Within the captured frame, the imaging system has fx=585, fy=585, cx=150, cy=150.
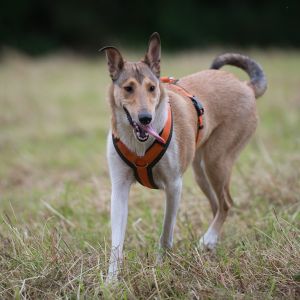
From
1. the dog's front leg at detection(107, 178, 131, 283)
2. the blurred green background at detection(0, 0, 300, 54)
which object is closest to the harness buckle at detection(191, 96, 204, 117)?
the dog's front leg at detection(107, 178, 131, 283)

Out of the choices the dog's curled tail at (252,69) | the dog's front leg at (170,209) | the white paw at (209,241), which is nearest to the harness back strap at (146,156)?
the dog's front leg at (170,209)

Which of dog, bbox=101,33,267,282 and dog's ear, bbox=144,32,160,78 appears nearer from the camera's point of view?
dog, bbox=101,33,267,282

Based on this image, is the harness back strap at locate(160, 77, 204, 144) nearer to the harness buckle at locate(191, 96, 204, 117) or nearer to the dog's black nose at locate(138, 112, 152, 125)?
the harness buckle at locate(191, 96, 204, 117)

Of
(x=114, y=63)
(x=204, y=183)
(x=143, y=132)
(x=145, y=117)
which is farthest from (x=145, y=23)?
(x=145, y=117)

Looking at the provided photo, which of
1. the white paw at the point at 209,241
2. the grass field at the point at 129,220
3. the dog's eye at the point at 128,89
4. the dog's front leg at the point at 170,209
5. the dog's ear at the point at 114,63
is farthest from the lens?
the white paw at the point at 209,241

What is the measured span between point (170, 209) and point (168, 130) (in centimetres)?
67

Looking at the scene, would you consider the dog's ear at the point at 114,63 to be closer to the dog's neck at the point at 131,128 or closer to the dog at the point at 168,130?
the dog at the point at 168,130

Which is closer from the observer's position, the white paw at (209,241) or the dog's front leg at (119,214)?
the dog's front leg at (119,214)

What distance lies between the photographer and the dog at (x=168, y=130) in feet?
14.7

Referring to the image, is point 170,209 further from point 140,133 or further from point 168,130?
point 140,133

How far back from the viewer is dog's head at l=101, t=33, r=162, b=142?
434 cm

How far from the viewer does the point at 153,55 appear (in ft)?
15.6

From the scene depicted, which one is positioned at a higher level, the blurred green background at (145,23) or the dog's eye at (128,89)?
the dog's eye at (128,89)

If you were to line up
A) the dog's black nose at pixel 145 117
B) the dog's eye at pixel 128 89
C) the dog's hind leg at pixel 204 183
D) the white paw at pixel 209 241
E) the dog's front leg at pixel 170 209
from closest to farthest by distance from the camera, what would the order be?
the dog's black nose at pixel 145 117 < the dog's eye at pixel 128 89 < the dog's front leg at pixel 170 209 < the white paw at pixel 209 241 < the dog's hind leg at pixel 204 183
